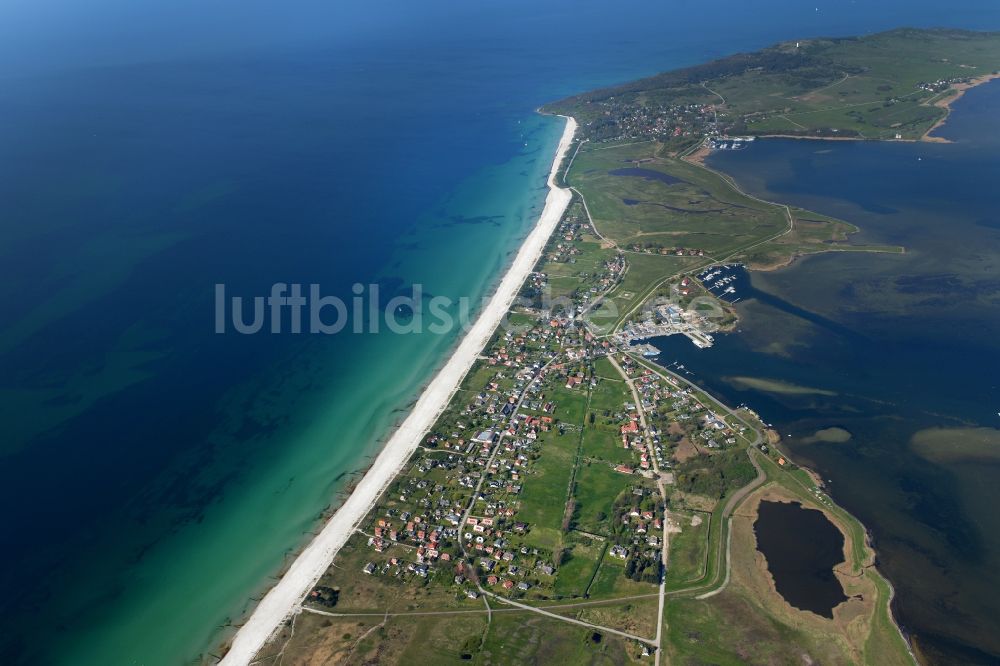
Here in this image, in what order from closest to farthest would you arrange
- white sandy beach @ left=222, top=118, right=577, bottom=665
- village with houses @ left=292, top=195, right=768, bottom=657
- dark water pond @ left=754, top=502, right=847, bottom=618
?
white sandy beach @ left=222, top=118, right=577, bottom=665 → dark water pond @ left=754, top=502, right=847, bottom=618 → village with houses @ left=292, top=195, right=768, bottom=657

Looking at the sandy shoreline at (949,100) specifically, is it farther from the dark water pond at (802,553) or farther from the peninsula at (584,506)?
the dark water pond at (802,553)

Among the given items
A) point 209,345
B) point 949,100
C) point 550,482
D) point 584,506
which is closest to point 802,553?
point 584,506

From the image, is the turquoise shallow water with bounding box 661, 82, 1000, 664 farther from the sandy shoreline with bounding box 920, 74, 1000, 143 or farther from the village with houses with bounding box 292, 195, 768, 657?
the sandy shoreline with bounding box 920, 74, 1000, 143

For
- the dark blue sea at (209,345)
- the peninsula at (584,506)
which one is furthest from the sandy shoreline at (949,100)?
the peninsula at (584,506)

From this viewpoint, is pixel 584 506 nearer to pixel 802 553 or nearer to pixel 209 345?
pixel 802 553

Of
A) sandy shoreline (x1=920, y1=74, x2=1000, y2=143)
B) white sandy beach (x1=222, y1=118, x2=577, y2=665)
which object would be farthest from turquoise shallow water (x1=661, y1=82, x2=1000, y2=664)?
white sandy beach (x1=222, y1=118, x2=577, y2=665)

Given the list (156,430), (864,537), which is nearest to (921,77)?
(864,537)

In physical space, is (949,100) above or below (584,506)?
above
